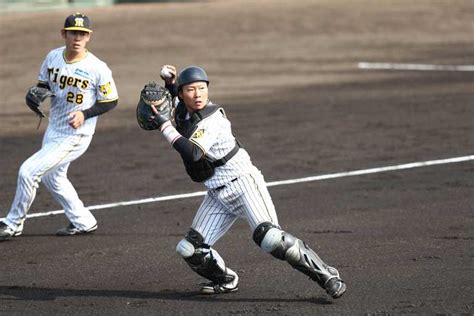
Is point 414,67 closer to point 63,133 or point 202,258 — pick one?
point 63,133

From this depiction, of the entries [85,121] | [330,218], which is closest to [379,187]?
[330,218]

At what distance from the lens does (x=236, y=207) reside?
26.3 ft

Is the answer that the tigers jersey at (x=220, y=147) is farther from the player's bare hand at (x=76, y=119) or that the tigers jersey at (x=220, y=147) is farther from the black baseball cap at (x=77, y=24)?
the black baseball cap at (x=77, y=24)

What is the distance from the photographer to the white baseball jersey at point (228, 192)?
7.87 metres

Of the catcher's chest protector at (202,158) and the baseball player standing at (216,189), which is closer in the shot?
the baseball player standing at (216,189)

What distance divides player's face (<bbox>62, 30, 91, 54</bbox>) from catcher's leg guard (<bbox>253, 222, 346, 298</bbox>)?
323 centimetres

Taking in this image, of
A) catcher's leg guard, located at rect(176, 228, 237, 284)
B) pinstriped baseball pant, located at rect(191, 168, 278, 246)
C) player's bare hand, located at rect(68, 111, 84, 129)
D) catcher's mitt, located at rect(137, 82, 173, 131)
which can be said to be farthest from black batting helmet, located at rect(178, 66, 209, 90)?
player's bare hand, located at rect(68, 111, 84, 129)

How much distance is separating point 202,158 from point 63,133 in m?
2.77

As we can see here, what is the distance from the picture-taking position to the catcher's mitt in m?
7.54

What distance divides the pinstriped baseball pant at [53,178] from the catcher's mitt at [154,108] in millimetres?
2667

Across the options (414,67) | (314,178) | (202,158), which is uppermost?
(202,158)

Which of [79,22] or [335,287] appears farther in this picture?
[79,22]

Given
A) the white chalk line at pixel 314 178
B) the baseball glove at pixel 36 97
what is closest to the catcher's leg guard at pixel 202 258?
the baseball glove at pixel 36 97

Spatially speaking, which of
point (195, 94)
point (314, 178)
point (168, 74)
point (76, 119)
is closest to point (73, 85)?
point (76, 119)
